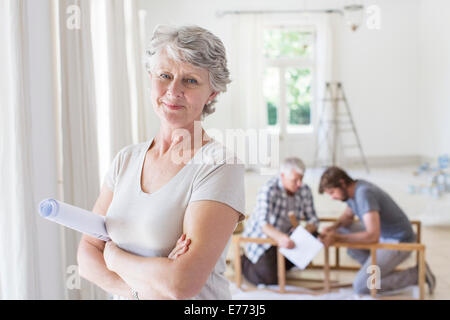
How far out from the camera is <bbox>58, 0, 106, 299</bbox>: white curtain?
1048 mm

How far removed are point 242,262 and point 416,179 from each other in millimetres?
3275

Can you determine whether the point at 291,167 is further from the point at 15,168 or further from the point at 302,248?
the point at 15,168

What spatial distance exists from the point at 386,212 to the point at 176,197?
218 centimetres

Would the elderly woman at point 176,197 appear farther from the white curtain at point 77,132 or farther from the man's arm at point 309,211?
the man's arm at point 309,211

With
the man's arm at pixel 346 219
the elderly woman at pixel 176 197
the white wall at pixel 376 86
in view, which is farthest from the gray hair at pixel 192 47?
the white wall at pixel 376 86

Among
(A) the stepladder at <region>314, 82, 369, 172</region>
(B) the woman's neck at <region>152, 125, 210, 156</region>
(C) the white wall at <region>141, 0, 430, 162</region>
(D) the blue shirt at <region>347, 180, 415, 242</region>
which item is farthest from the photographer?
(A) the stepladder at <region>314, 82, 369, 172</region>

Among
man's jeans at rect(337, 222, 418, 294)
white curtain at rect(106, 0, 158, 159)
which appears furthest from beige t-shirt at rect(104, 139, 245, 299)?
man's jeans at rect(337, 222, 418, 294)

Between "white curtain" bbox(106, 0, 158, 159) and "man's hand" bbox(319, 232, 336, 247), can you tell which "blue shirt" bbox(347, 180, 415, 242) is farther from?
"white curtain" bbox(106, 0, 158, 159)

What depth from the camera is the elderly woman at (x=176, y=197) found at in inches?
25.0

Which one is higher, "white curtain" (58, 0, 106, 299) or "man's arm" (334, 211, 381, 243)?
"white curtain" (58, 0, 106, 299)

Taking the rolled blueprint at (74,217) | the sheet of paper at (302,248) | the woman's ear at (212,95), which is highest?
the woman's ear at (212,95)

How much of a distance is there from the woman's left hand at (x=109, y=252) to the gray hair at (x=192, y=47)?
26cm

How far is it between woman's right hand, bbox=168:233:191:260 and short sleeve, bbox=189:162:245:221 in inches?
2.1
